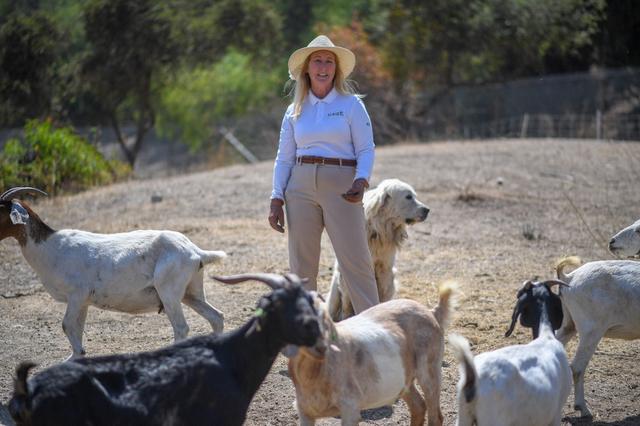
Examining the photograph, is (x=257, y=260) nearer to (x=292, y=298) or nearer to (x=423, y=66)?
(x=292, y=298)

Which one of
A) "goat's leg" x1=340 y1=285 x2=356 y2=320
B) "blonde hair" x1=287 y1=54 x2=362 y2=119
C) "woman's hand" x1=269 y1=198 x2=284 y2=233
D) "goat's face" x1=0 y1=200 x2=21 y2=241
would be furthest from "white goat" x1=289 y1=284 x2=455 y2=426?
"goat's face" x1=0 y1=200 x2=21 y2=241

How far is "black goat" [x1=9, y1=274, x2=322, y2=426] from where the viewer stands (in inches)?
183

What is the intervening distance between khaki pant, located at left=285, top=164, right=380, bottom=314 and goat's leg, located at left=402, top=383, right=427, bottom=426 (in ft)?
3.72

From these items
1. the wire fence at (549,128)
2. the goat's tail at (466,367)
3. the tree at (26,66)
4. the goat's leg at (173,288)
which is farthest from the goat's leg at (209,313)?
the tree at (26,66)

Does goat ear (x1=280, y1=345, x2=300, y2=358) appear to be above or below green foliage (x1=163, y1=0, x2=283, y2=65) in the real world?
below

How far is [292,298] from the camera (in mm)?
5008

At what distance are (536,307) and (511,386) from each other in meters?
0.87

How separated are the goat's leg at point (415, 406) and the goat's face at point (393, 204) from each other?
299cm

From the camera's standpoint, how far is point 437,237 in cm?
1283

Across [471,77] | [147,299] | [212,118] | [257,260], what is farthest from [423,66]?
[147,299]

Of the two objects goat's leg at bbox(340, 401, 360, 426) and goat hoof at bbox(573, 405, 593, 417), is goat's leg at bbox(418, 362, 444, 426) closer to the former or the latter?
goat's leg at bbox(340, 401, 360, 426)

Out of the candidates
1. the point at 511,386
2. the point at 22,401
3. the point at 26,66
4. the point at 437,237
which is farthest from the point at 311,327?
the point at 26,66

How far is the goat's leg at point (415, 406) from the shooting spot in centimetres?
593

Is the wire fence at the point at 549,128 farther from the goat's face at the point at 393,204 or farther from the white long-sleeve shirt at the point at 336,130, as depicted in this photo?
the white long-sleeve shirt at the point at 336,130
